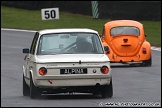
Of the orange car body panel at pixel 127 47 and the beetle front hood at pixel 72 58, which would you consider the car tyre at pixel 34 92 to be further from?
the orange car body panel at pixel 127 47

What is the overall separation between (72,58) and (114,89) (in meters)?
3.55

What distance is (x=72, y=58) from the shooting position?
1461 centimetres

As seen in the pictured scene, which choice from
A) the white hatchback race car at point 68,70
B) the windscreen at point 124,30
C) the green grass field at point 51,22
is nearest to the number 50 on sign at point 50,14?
the green grass field at point 51,22

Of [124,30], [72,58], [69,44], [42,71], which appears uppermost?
[124,30]

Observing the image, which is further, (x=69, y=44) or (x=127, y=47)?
(x=127, y=47)

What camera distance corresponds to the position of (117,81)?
20.8 meters

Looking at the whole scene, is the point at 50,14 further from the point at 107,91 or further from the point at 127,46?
the point at 107,91

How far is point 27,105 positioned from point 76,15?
37609 mm

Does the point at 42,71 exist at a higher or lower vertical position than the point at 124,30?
lower

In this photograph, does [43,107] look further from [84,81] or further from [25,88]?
[25,88]

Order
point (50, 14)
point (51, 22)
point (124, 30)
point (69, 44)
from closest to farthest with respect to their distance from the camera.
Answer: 1. point (69, 44)
2. point (124, 30)
3. point (50, 14)
4. point (51, 22)

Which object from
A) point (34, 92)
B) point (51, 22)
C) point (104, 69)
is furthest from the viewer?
point (51, 22)

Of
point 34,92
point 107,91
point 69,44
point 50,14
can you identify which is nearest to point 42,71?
point 34,92

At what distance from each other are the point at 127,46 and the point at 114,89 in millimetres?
8940
